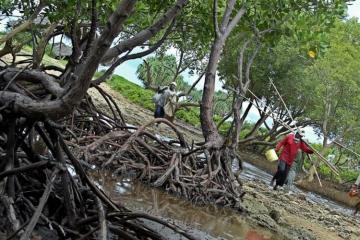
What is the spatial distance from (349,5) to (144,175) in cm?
454

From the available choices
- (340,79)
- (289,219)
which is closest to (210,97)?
(289,219)

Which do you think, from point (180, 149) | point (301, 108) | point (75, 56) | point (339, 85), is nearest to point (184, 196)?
point (180, 149)

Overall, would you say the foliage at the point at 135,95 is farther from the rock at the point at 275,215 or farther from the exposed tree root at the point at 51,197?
the exposed tree root at the point at 51,197

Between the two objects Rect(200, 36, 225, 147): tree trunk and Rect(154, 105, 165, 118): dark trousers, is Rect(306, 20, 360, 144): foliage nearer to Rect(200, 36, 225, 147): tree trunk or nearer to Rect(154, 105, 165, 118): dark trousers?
Rect(154, 105, 165, 118): dark trousers

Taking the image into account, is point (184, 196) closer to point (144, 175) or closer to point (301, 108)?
point (144, 175)

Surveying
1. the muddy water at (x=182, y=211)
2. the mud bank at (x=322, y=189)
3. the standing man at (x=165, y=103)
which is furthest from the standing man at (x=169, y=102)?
the muddy water at (x=182, y=211)

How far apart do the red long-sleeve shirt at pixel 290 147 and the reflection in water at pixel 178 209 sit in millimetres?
4255

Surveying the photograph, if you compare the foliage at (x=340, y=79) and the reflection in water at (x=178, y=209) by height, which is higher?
the foliage at (x=340, y=79)

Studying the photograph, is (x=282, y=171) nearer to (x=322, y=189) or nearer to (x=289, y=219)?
(x=289, y=219)

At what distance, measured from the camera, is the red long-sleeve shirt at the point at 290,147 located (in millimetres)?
12938

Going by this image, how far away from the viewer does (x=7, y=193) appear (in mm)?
3953

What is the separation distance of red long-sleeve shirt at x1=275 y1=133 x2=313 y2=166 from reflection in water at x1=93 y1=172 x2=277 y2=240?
4.25 metres

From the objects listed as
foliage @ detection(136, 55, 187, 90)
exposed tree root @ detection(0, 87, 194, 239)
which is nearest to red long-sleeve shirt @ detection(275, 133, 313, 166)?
exposed tree root @ detection(0, 87, 194, 239)

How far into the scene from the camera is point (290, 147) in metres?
13.1
